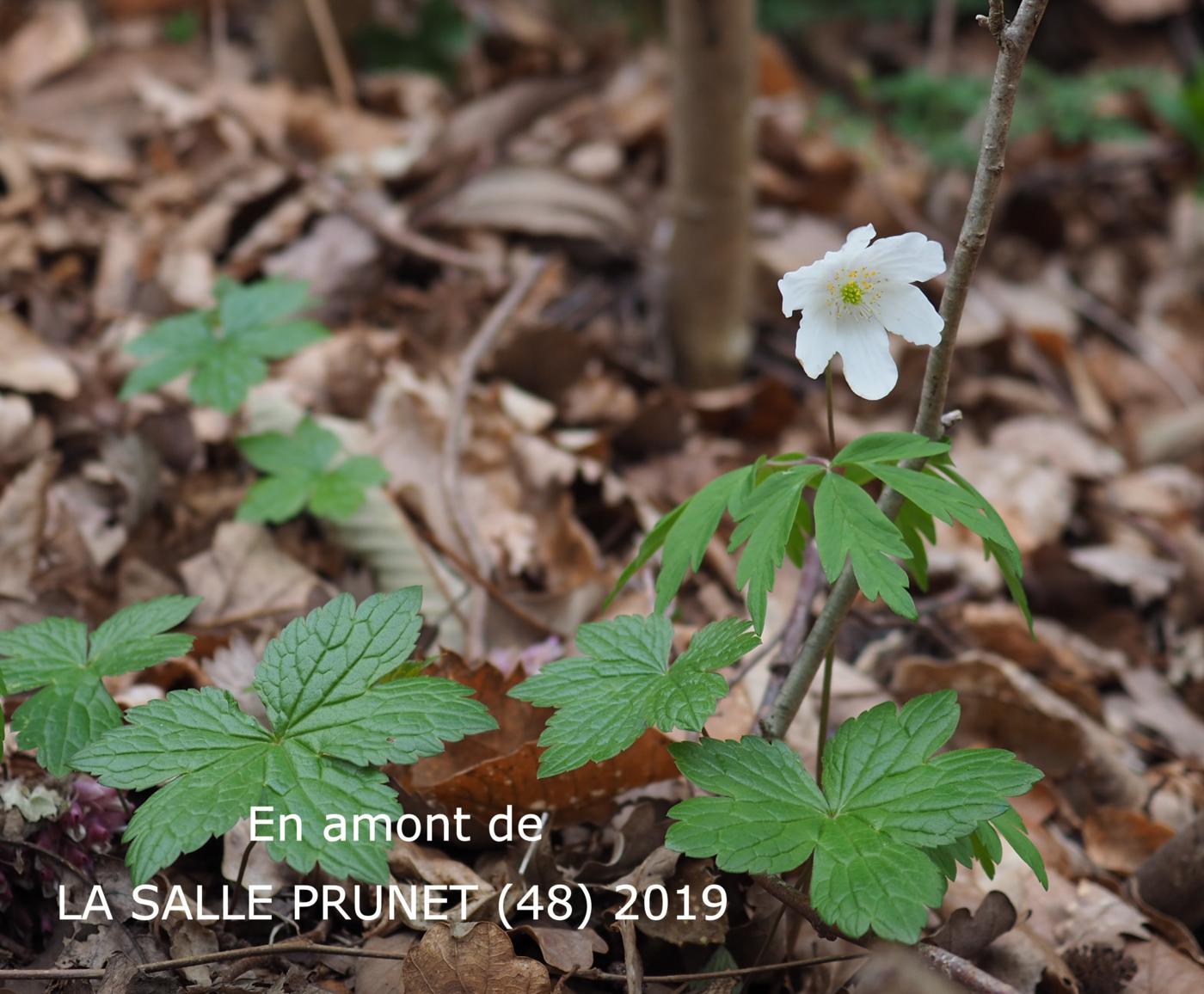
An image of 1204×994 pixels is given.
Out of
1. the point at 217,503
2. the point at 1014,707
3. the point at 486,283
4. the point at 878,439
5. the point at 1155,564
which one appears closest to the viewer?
the point at 878,439

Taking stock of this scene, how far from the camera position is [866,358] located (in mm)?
1281

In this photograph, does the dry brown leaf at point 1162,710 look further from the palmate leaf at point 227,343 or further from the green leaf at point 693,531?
the palmate leaf at point 227,343

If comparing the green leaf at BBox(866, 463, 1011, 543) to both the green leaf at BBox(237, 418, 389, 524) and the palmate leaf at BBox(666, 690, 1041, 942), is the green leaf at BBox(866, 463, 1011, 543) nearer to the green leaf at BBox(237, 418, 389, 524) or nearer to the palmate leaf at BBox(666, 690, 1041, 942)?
the palmate leaf at BBox(666, 690, 1041, 942)

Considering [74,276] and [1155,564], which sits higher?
[74,276]

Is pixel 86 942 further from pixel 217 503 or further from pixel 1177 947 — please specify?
pixel 1177 947

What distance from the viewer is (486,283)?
313cm

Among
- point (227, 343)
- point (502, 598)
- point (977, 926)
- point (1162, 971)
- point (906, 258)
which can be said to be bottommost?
point (1162, 971)

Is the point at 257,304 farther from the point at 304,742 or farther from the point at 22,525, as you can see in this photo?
the point at 304,742

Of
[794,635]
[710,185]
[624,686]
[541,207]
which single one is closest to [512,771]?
[624,686]

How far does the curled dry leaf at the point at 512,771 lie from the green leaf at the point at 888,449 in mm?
550

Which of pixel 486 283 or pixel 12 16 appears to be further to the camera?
pixel 12 16

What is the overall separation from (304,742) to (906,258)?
2.97 ft

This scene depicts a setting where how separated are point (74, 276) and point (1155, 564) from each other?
10.4 ft

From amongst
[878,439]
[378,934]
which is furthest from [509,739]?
[878,439]
